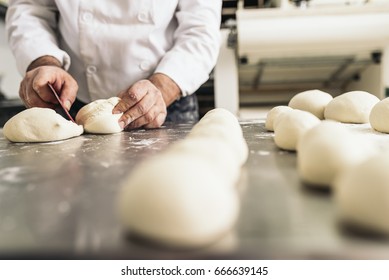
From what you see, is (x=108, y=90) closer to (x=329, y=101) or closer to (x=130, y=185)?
(x=329, y=101)

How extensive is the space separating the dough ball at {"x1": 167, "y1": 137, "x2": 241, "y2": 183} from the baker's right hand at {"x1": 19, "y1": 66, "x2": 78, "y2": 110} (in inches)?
35.0

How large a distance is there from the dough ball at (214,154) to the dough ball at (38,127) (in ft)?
2.23

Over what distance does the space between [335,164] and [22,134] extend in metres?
0.97

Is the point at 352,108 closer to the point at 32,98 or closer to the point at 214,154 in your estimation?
the point at 214,154

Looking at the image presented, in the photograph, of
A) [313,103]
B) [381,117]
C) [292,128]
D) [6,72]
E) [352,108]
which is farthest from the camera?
[6,72]

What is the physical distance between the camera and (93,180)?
0.76 meters

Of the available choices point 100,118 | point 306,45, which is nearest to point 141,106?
point 100,118

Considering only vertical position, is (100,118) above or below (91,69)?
below

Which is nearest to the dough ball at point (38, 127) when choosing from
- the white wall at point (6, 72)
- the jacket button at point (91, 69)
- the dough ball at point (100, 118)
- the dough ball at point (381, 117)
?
the dough ball at point (100, 118)

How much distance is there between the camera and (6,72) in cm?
358

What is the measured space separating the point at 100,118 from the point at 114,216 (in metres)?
0.79

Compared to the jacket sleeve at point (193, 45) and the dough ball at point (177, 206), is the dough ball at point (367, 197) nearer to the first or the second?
the dough ball at point (177, 206)

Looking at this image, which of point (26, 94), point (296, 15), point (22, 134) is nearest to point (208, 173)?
point (22, 134)

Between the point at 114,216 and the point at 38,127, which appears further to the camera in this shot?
the point at 38,127
